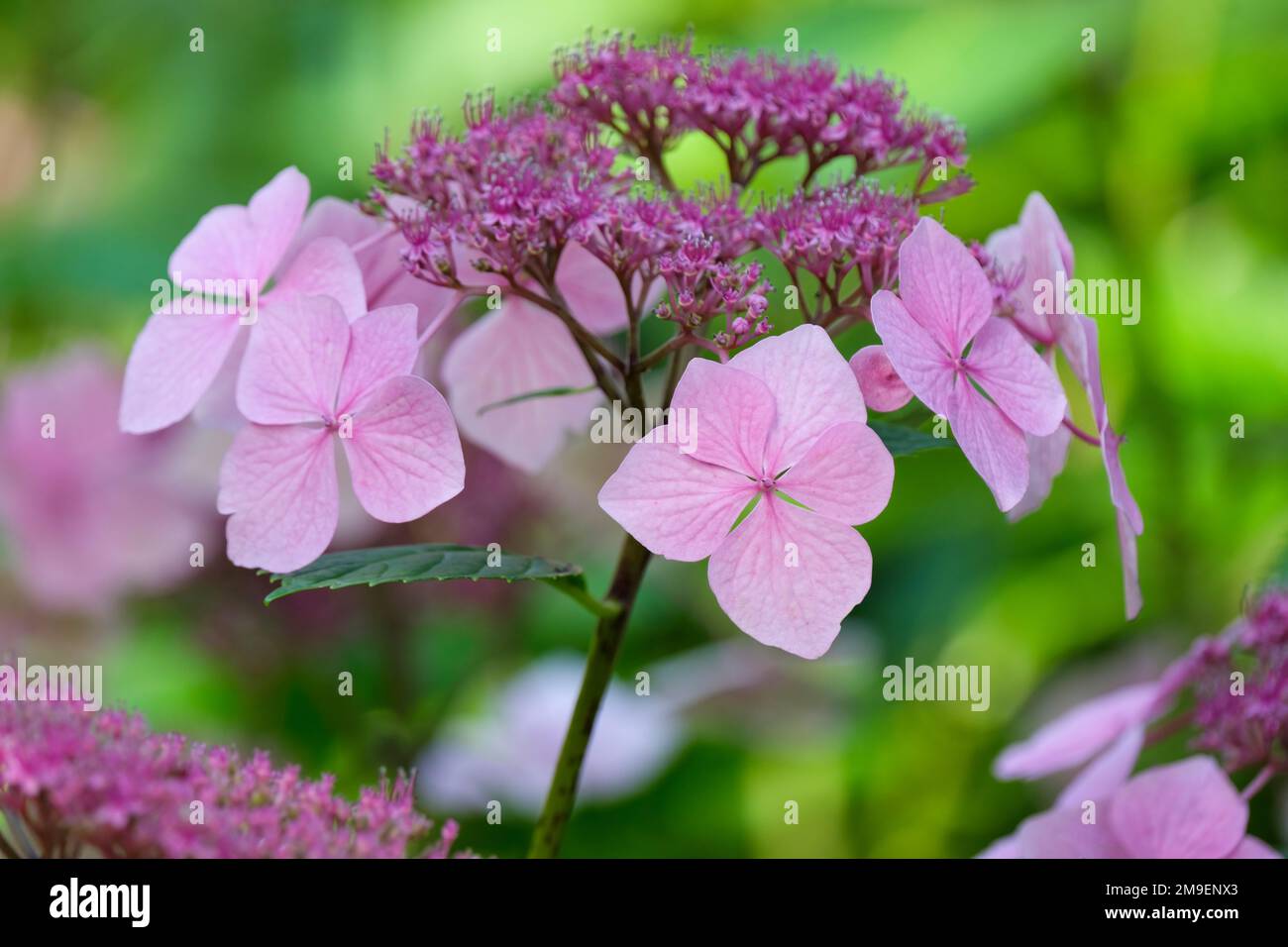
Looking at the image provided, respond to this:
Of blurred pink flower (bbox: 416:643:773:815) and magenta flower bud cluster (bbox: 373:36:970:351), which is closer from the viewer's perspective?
magenta flower bud cluster (bbox: 373:36:970:351)

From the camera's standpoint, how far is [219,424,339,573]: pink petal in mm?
432

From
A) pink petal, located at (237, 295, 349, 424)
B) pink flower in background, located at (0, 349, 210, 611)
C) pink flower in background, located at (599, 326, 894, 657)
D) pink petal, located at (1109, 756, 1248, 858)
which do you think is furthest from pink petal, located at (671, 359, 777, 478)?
pink flower in background, located at (0, 349, 210, 611)

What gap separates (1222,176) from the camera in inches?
50.2

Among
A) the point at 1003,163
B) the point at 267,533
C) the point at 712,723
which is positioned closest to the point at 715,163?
the point at 1003,163

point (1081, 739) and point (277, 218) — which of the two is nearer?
point (277, 218)

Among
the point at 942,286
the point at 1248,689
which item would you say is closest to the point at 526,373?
the point at 942,286

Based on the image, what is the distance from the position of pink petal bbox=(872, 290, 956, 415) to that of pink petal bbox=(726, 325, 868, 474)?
15 millimetres

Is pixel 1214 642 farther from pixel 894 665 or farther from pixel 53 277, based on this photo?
pixel 53 277

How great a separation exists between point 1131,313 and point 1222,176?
0.92ft

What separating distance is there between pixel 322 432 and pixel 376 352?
33 millimetres

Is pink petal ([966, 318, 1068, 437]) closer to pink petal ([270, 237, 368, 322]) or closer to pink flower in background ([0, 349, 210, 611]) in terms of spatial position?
pink petal ([270, 237, 368, 322])

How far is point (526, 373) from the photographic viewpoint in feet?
1.91

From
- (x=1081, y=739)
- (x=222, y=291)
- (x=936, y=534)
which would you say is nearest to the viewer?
(x=222, y=291)

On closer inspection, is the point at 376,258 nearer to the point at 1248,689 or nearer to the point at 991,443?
the point at 991,443
